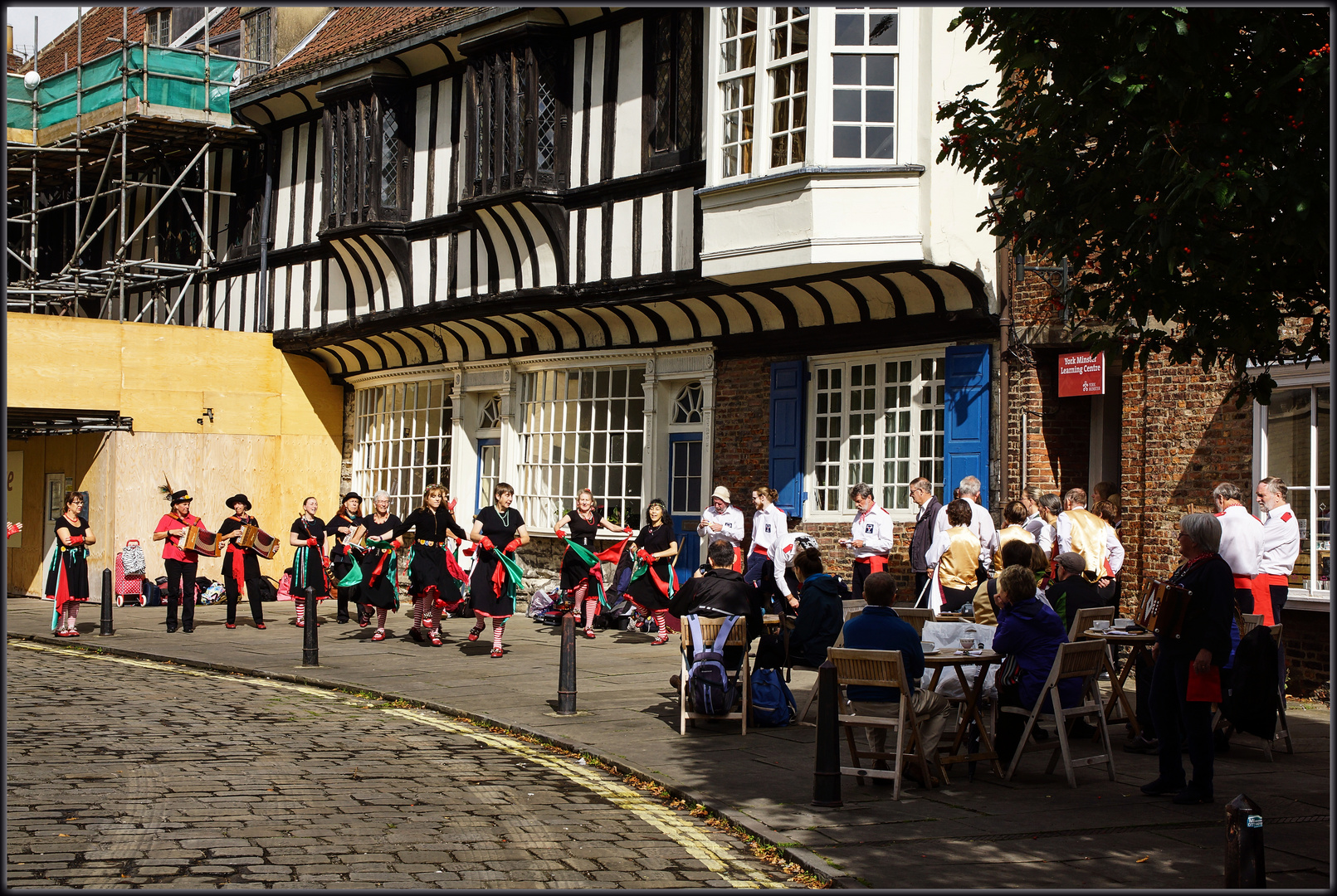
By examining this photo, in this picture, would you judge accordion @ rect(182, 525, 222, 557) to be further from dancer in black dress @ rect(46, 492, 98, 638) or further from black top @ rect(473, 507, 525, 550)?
black top @ rect(473, 507, 525, 550)

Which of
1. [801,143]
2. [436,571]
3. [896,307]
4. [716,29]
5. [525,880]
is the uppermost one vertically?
[716,29]

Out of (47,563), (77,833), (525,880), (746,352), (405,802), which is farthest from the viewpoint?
(47,563)

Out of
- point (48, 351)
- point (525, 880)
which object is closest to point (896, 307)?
point (525, 880)

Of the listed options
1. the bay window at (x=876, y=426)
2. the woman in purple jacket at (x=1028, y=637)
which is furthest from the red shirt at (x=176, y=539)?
the woman in purple jacket at (x=1028, y=637)

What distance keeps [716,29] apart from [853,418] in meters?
4.85

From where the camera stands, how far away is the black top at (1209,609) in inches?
304

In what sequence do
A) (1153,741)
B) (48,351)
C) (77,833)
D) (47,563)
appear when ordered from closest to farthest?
(77,833), (1153,741), (48,351), (47,563)

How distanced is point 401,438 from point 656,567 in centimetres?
971

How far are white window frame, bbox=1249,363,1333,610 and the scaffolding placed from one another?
1892 centimetres

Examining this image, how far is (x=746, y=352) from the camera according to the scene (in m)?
17.3

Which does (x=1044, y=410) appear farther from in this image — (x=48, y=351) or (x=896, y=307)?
(x=48, y=351)

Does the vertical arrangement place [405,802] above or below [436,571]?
below

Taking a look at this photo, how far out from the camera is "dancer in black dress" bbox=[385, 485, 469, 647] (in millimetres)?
15227

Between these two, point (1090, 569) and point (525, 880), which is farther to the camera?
point (1090, 569)
